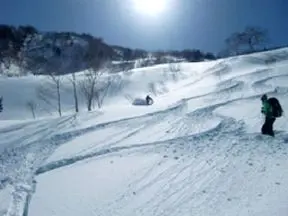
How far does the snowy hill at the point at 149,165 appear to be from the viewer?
825 centimetres

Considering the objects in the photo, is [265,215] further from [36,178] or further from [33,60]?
[33,60]

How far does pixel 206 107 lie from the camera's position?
20844 mm

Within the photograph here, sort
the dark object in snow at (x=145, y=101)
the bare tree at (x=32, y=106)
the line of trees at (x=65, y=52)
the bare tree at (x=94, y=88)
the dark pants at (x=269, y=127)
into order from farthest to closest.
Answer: the line of trees at (x=65, y=52), the bare tree at (x=94, y=88), the bare tree at (x=32, y=106), the dark object in snow at (x=145, y=101), the dark pants at (x=269, y=127)

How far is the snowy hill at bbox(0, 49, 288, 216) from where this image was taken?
27.1ft

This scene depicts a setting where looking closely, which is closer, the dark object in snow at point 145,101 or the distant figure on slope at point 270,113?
the distant figure on slope at point 270,113

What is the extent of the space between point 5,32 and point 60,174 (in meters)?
113

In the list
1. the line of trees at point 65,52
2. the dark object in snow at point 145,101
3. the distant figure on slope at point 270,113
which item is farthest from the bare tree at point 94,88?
the distant figure on slope at point 270,113

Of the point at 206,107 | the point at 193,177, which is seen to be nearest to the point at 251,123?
the point at 206,107

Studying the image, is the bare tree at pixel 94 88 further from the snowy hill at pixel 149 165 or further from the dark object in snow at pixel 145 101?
the snowy hill at pixel 149 165

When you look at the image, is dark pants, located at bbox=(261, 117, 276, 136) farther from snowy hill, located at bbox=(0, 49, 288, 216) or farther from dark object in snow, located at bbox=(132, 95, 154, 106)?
dark object in snow, located at bbox=(132, 95, 154, 106)

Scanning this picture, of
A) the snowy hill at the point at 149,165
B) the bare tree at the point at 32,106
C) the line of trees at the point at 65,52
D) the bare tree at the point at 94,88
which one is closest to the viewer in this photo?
the snowy hill at the point at 149,165

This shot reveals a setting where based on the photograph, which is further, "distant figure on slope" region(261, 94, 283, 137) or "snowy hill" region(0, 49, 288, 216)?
"distant figure on slope" region(261, 94, 283, 137)

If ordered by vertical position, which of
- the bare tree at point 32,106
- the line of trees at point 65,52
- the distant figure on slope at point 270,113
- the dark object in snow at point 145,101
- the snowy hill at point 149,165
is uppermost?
the line of trees at point 65,52

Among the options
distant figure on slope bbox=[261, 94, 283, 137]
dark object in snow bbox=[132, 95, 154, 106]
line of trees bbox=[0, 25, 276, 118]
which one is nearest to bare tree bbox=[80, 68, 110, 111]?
line of trees bbox=[0, 25, 276, 118]
